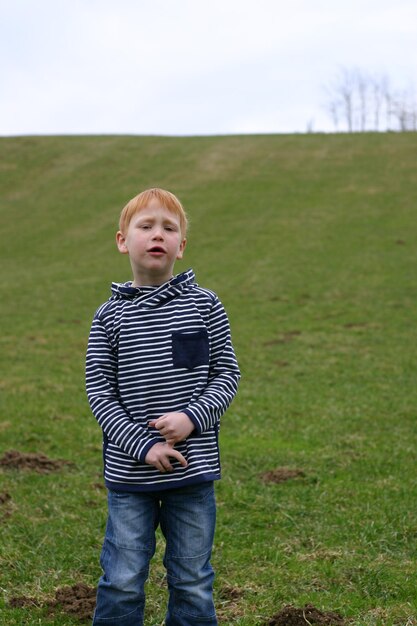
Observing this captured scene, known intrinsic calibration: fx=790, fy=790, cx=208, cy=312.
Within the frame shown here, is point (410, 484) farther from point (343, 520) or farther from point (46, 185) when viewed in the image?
point (46, 185)

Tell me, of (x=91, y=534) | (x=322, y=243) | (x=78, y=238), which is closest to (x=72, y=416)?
(x=91, y=534)

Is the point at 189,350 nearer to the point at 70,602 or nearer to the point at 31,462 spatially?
the point at 70,602

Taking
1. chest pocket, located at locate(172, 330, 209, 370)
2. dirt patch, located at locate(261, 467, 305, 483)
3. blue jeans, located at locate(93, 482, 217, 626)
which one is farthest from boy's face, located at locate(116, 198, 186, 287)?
dirt patch, located at locate(261, 467, 305, 483)

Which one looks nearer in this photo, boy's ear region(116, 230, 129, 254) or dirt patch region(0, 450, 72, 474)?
boy's ear region(116, 230, 129, 254)

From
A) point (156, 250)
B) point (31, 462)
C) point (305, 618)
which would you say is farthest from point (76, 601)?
point (31, 462)

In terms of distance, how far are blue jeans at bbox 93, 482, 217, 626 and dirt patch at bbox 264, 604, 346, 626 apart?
857 millimetres

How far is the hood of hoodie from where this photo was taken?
3482 mm

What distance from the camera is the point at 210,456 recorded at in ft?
11.3

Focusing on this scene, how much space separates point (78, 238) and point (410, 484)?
24.4 m

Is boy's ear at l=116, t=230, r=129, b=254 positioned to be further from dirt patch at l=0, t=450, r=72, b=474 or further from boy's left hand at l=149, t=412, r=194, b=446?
dirt patch at l=0, t=450, r=72, b=474

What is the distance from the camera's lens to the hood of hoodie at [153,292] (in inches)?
137

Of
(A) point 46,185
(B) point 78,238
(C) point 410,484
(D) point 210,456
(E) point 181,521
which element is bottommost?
(C) point 410,484

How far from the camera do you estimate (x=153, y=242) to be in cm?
351

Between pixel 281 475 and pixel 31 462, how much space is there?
7.99ft
